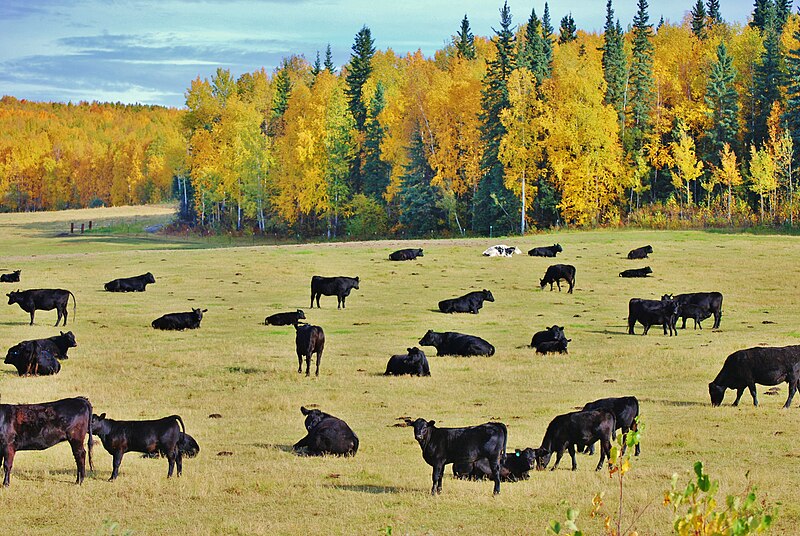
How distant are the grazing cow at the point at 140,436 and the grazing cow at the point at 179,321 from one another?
57.0 ft

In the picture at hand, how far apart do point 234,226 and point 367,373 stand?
7580 cm

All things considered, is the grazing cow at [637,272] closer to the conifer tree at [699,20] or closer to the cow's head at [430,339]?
the cow's head at [430,339]

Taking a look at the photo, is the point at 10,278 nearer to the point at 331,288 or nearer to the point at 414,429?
the point at 331,288

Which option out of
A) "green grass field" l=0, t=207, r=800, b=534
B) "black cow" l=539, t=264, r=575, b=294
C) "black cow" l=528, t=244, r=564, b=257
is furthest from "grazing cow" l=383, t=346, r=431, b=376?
"black cow" l=528, t=244, r=564, b=257

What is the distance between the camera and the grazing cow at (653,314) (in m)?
31.2

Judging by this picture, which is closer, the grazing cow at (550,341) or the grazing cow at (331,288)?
the grazing cow at (550,341)

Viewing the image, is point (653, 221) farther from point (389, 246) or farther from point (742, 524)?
point (742, 524)

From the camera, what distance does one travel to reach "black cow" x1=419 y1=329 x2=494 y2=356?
2707 centimetres

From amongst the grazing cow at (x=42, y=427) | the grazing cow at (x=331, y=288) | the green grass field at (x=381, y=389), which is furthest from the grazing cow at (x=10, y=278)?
the grazing cow at (x=42, y=427)

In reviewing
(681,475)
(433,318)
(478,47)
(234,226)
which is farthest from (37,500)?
(478,47)

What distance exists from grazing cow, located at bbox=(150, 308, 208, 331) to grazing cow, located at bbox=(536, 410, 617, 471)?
19222 millimetres

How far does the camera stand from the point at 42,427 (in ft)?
46.5

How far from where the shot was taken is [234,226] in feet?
321

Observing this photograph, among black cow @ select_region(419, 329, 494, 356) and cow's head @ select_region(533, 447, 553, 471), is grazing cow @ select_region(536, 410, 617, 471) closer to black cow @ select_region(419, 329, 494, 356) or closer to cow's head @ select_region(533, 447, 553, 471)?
cow's head @ select_region(533, 447, 553, 471)
